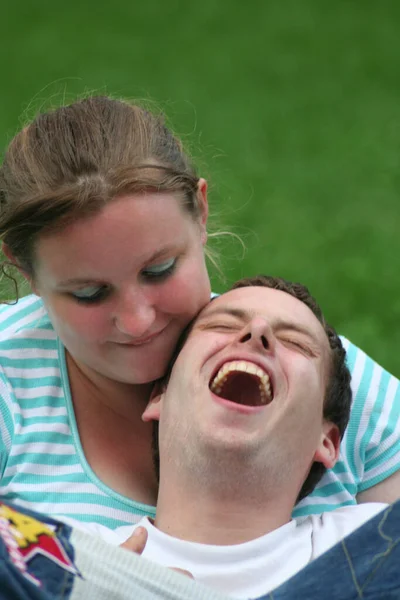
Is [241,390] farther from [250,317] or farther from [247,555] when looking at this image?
[247,555]

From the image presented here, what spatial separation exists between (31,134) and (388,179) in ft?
8.05

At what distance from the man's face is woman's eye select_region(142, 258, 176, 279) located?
7.3 inches

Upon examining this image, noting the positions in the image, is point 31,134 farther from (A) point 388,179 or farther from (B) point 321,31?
(B) point 321,31

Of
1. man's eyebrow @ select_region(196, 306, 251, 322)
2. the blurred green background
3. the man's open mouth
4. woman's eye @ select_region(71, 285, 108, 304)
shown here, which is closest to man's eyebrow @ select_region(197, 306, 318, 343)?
man's eyebrow @ select_region(196, 306, 251, 322)

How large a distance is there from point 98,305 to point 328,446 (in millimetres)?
656

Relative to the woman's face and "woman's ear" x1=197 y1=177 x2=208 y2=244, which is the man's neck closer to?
the woman's face

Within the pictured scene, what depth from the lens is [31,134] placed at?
2.28 meters

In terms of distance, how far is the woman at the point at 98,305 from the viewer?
2119 millimetres

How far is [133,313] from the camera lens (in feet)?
7.09

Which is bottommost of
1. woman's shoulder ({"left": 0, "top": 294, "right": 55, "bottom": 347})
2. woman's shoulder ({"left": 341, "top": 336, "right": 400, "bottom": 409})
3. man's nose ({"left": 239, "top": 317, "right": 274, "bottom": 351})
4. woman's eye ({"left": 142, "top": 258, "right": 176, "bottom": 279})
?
woman's shoulder ({"left": 341, "top": 336, "right": 400, "bottom": 409})

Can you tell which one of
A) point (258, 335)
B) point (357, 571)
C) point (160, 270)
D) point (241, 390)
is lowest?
point (241, 390)

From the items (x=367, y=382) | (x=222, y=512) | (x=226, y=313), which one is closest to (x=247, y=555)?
(x=222, y=512)

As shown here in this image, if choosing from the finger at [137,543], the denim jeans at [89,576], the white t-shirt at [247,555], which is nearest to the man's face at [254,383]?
the white t-shirt at [247,555]

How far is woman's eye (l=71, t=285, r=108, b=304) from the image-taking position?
2158 millimetres
